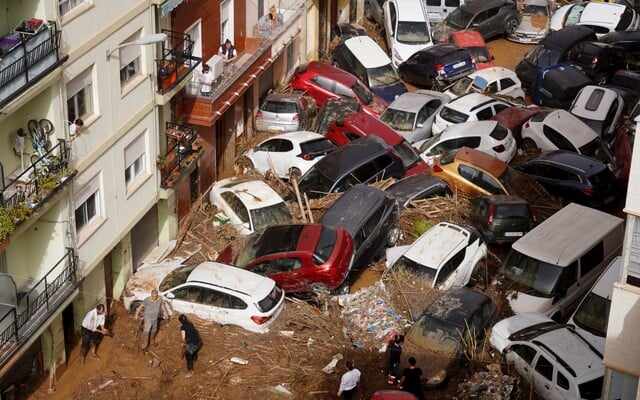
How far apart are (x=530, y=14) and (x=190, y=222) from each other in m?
20.3

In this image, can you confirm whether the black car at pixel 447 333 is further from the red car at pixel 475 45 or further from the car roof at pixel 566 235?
the red car at pixel 475 45

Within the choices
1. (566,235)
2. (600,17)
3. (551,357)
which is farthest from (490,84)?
(551,357)

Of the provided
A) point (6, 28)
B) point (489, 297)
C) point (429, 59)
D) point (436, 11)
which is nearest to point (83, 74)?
point (6, 28)

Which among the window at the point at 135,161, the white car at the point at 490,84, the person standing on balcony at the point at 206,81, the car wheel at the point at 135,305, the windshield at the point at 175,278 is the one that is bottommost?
the car wheel at the point at 135,305

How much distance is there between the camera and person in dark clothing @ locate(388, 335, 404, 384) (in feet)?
73.1

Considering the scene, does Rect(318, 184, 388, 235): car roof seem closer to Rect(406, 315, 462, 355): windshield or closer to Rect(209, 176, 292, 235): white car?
Rect(209, 176, 292, 235): white car

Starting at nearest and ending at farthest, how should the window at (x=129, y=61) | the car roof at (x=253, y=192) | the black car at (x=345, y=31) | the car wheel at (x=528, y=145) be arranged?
the window at (x=129, y=61) < the car roof at (x=253, y=192) < the car wheel at (x=528, y=145) < the black car at (x=345, y=31)

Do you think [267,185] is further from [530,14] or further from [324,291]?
[530,14]

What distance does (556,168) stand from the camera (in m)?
30.4

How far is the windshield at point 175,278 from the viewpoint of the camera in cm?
2467

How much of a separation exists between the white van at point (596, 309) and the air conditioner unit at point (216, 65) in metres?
11.3

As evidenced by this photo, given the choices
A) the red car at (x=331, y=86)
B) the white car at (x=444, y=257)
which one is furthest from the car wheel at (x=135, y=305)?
the red car at (x=331, y=86)

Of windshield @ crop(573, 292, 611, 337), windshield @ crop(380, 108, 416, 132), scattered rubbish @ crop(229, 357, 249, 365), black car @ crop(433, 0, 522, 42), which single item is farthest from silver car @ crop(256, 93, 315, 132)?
windshield @ crop(573, 292, 611, 337)

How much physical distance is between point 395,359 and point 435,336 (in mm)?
1072
